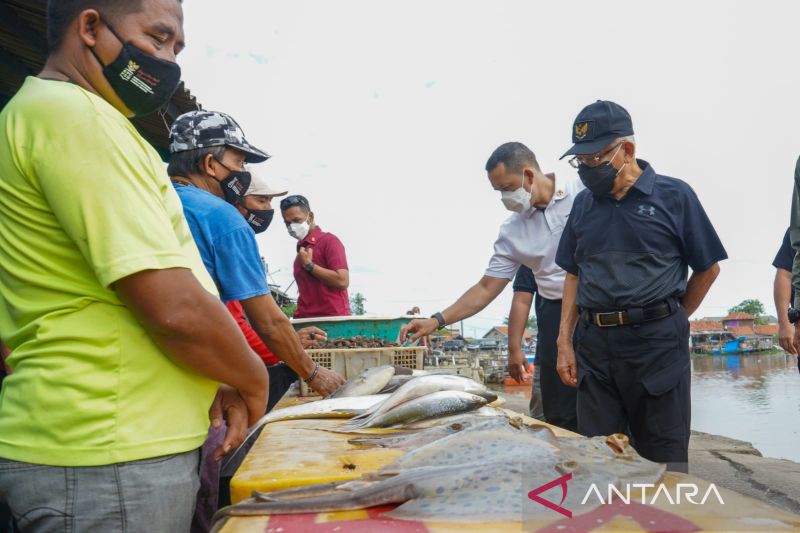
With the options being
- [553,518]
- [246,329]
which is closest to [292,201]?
[246,329]

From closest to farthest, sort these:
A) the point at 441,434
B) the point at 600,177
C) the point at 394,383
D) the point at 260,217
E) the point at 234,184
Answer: the point at 441,434 < the point at 234,184 < the point at 394,383 < the point at 600,177 < the point at 260,217

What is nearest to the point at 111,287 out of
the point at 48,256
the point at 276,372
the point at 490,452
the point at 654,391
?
the point at 48,256

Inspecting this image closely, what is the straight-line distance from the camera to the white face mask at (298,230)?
21.1 feet

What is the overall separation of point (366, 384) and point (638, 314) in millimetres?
1610

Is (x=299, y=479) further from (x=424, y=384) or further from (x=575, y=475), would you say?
(x=424, y=384)

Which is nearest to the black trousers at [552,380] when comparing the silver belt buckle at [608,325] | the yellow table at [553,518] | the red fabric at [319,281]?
the silver belt buckle at [608,325]

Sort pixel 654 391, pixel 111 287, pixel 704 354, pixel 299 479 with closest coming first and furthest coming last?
pixel 111 287 < pixel 299 479 < pixel 654 391 < pixel 704 354

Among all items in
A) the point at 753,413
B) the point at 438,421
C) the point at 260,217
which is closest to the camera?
the point at 438,421

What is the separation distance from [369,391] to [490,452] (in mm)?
1763

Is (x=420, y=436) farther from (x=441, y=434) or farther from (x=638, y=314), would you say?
(x=638, y=314)

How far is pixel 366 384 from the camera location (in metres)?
3.51

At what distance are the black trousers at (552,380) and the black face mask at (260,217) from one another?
92.9 inches

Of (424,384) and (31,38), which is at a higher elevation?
(31,38)

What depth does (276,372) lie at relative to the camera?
4.88 metres
